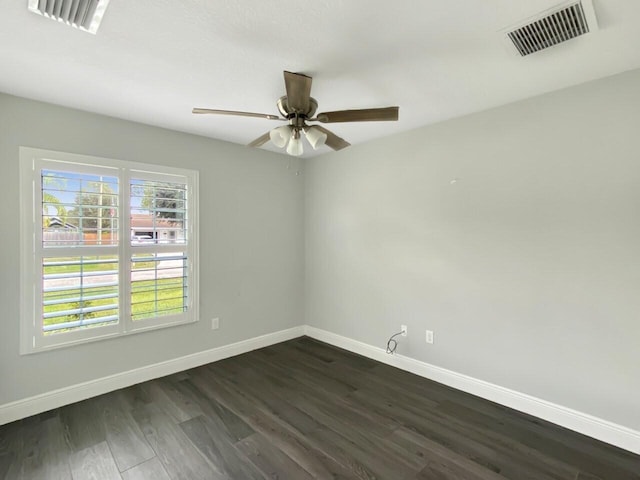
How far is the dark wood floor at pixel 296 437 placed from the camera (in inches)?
75.1

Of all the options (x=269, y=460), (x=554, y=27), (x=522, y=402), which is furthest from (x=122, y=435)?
(x=554, y=27)

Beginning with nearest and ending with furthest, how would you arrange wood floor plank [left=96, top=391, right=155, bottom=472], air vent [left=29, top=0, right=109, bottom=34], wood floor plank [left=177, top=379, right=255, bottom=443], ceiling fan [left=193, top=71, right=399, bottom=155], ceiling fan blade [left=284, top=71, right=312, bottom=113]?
air vent [left=29, top=0, right=109, bottom=34] → ceiling fan blade [left=284, top=71, right=312, bottom=113] → ceiling fan [left=193, top=71, right=399, bottom=155] → wood floor plank [left=96, top=391, right=155, bottom=472] → wood floor plank [left=177, top=379, right=255, bottom=443]

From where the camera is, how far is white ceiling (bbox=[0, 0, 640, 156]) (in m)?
1.53

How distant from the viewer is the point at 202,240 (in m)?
3.41

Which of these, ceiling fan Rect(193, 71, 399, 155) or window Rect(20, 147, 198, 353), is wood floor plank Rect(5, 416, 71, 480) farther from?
ceiling fan Rect(193, 71, 399, 155)

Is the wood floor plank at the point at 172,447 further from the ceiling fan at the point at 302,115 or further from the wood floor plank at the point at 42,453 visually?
the ceiling fan at the point at 302,115

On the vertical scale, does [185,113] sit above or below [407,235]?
above

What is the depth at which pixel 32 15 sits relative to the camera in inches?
61.0

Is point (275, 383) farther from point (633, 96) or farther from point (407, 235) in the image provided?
point (633, 96)

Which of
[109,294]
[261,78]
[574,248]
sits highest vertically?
[261,78]

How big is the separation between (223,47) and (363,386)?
2895 millimetres

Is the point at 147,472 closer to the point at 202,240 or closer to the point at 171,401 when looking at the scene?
Answer: the point at 171,401

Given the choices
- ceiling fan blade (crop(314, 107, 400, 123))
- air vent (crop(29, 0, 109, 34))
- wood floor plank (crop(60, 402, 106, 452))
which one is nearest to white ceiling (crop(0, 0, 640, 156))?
air vent (crop(29, 0, 109, 34))

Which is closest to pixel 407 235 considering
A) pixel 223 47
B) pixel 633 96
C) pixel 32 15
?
pixel 633 96
